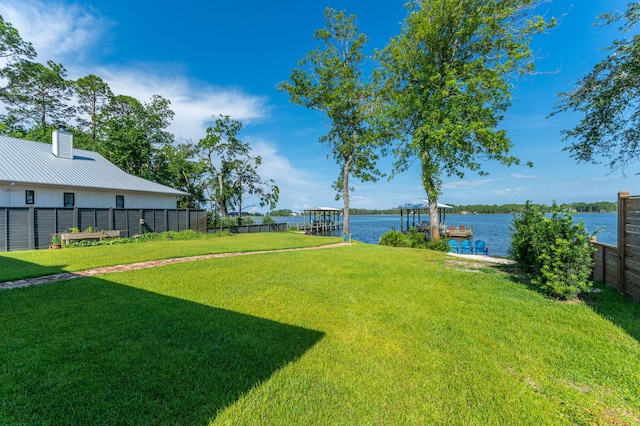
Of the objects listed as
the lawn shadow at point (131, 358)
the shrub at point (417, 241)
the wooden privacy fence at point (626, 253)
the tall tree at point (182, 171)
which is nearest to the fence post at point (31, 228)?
the lawn shadow at point (131, 358)

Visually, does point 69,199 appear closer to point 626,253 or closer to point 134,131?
point 134,131

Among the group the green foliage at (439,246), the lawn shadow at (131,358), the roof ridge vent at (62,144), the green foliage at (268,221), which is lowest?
the green foliage at (439,246)

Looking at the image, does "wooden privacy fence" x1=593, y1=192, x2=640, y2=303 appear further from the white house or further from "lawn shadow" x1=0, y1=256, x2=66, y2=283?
the white house

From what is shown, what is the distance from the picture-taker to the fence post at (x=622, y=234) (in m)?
4.71

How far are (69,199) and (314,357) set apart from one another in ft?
63.2

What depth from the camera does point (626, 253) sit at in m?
4.70

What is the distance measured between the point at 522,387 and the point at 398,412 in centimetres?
118

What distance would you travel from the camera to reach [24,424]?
71.1 inches

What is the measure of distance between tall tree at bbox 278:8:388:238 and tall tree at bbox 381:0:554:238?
4.42 meters

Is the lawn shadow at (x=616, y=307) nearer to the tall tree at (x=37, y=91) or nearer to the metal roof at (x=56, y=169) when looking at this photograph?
the metal roof at (x=56, y=169)

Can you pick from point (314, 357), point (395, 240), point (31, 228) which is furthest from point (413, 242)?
point (31, 228)

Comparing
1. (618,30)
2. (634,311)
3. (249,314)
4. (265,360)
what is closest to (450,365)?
(265,360)

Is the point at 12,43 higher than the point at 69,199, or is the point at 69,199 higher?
the point at 12,43

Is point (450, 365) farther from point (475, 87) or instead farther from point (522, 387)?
point (475, 87)
